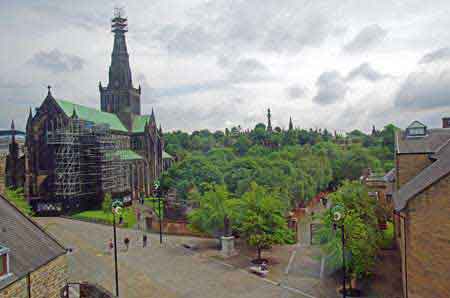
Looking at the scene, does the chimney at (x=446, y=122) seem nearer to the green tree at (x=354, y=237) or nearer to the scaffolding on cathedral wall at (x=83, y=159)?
the green tree at (x=354, y=237)

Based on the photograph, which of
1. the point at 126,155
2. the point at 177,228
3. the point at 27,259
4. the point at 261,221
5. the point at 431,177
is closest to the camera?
the point at 27,259

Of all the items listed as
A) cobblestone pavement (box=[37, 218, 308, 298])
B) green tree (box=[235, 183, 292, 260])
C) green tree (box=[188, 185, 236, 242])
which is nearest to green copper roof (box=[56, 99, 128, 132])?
cobblestone pavement (box=[37, 218, 308, 298])

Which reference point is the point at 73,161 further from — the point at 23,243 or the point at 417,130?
the point at 417,130

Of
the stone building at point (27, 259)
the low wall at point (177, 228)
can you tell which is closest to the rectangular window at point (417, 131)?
the low wall at point (177, 228)

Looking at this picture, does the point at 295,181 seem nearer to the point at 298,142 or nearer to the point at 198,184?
the point at 198,184

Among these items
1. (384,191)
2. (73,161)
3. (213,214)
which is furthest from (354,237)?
(73,161)

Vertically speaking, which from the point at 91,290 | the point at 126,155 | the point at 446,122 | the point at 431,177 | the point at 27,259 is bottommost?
the point at 91,290

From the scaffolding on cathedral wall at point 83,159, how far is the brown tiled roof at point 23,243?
37193 millimetres

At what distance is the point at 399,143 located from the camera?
26.2 metres

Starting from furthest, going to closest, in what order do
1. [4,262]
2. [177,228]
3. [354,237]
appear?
[177,228]
[354,237]
[4,262]

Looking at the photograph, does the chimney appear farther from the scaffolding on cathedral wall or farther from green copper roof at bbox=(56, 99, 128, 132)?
green copper roof at bbox=(56, 99, 128, 132)

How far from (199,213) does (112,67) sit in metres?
53.0

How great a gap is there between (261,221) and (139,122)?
5622 cm

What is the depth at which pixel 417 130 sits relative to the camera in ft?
88.7
